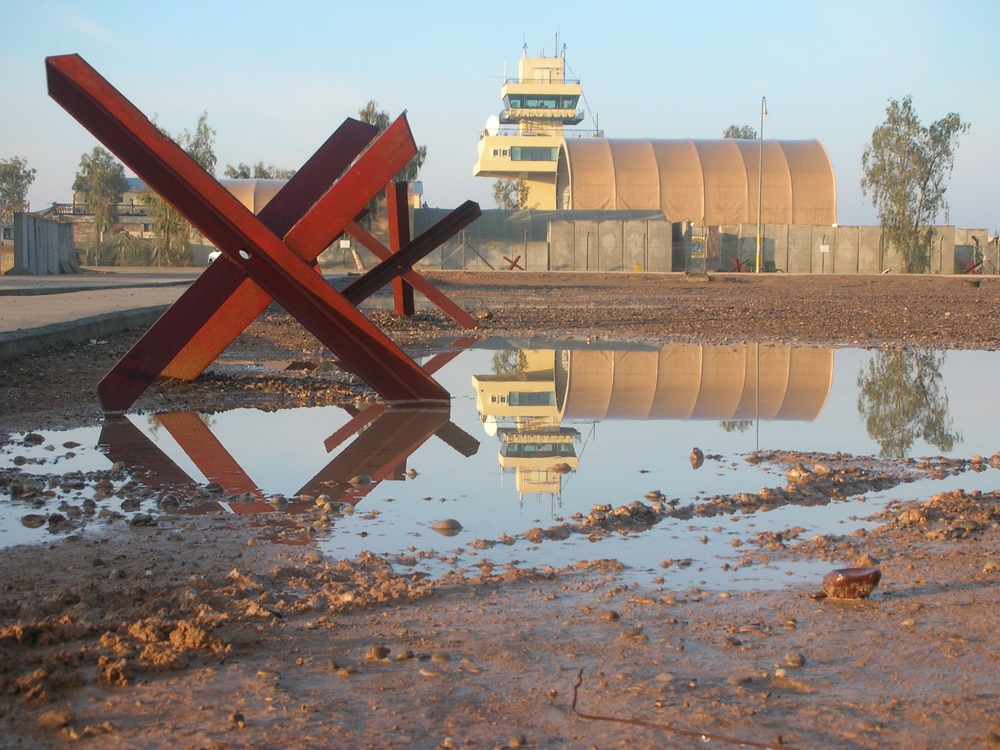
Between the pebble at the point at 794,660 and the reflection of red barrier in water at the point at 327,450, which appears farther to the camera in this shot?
the reflection of red barrier in water at the point at 327,450

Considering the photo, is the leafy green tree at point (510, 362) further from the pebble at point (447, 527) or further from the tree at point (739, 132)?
the tree at point (739, 132)

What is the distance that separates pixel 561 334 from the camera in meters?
12.5

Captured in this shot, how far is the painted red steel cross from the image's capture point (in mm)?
5547

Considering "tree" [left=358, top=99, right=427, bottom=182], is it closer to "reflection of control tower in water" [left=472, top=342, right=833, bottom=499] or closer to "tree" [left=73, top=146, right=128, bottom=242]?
"tree" [left=73, top=146, right=128, bottom=242]

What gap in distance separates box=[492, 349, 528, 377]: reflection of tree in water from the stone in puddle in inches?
213

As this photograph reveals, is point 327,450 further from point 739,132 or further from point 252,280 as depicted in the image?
point 739,132

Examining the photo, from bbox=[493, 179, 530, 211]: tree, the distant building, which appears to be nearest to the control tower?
bbox=[493, 179, 530, 211]: tree

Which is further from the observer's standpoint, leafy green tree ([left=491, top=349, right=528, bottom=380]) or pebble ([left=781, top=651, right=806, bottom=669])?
leafy green tree ([left=491, top=349, right=528, bottom=380])

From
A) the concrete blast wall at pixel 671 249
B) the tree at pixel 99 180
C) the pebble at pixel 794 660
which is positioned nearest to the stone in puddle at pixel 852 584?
the pebble at pixel 794 660

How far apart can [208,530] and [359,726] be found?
1.66 metres

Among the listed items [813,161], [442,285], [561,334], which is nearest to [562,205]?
[813,161]

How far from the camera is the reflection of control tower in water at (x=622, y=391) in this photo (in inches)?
209

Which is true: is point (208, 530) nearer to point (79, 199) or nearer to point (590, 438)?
point (590, 438)

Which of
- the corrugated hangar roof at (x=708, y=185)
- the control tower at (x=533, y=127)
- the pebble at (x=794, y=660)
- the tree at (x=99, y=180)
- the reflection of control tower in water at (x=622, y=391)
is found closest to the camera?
the pebble at (x=794, y=660)
